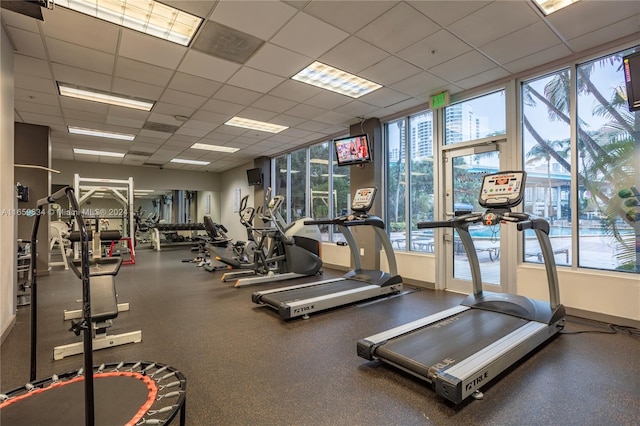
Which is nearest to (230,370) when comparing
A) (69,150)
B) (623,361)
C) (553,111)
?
(623,361)

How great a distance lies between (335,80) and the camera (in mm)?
4625

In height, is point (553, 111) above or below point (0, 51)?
below

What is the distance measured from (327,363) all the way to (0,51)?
165 inches

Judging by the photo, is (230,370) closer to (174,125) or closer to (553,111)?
(553,111)

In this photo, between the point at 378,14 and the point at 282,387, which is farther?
the point at 378,14

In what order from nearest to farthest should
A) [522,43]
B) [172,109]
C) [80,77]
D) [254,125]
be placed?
[522,43]
[80,77]
[172,109]
[254,125]

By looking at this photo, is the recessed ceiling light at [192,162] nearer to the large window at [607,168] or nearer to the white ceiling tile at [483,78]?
the white ceiling tile at [483,78]

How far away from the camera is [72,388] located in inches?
64.7

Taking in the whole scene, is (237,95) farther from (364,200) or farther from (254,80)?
(364,200)

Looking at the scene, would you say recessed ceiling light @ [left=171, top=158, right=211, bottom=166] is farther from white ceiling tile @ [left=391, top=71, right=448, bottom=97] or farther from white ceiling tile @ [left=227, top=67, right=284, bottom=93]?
white ceiling tile @ [left=391, top=71, right=448, bottom=97]

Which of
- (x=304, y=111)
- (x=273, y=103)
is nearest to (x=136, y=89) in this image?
(x=273, y=103)

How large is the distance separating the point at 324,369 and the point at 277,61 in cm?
348

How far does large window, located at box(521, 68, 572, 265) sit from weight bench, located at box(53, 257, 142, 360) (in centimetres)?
485

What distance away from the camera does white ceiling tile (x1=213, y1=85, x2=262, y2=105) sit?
4.78 m
